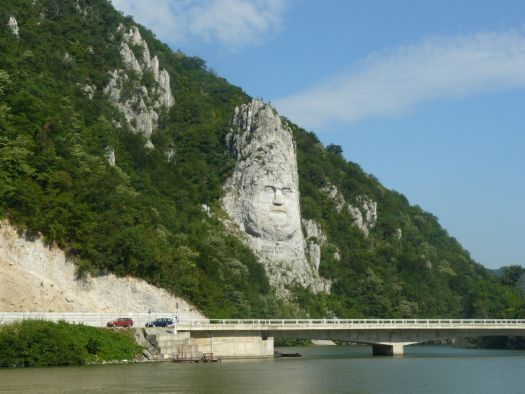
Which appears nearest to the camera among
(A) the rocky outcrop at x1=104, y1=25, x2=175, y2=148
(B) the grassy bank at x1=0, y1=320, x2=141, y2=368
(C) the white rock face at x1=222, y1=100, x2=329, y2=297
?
(B) the grassy bank at x1=0, y1=320, x2=141, y2=368

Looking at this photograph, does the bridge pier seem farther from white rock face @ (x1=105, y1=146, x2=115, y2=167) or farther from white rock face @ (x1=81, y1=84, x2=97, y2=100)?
white rock face @ (x1=81, y1=84, x2=97, y2=100)

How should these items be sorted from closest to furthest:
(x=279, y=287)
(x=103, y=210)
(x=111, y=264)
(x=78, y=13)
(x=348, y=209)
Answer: (x=111, y=264) → (x=103, y=210) → (x=279, y=287) → (x=78, y=13) → (x=348, y=209)

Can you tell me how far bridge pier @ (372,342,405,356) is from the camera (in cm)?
9925

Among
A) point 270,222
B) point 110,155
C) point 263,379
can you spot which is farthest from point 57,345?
point 270,222

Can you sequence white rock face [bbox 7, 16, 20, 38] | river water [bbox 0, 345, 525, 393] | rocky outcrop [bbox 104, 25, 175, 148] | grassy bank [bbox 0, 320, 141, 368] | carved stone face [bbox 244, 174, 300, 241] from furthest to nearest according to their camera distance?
1. rocky outcrop [bbox 104, 25, 175, 148]
2. carved stone face [bbox 244, 174, 300, 241]
3. white rock face [bbox 7, 16, 20, 38]
4. grassy bank [bbox 0, 320, 141, 368]
5. river water [bbox 0, 345, 525, 393]

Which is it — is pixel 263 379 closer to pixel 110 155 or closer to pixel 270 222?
pixel 110 155

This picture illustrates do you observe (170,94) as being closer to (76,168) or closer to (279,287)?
(279,287)

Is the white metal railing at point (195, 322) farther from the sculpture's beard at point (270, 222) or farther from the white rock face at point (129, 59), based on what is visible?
the white rock face at point (129, 59)

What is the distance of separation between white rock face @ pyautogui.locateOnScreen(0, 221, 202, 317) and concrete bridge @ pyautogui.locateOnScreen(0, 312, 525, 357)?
4.91 meters

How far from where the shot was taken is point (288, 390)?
51.0 metres

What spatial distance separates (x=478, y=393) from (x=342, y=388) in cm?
844

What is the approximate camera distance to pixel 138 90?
161m

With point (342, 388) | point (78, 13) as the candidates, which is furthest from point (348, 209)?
point (342, 388)

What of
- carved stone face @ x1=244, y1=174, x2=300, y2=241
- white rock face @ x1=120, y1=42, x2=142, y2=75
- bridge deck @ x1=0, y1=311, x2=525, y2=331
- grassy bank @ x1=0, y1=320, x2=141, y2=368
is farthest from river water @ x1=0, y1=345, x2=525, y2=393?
white rock face @ x1=120, y1=42, x2=142, y2=75
